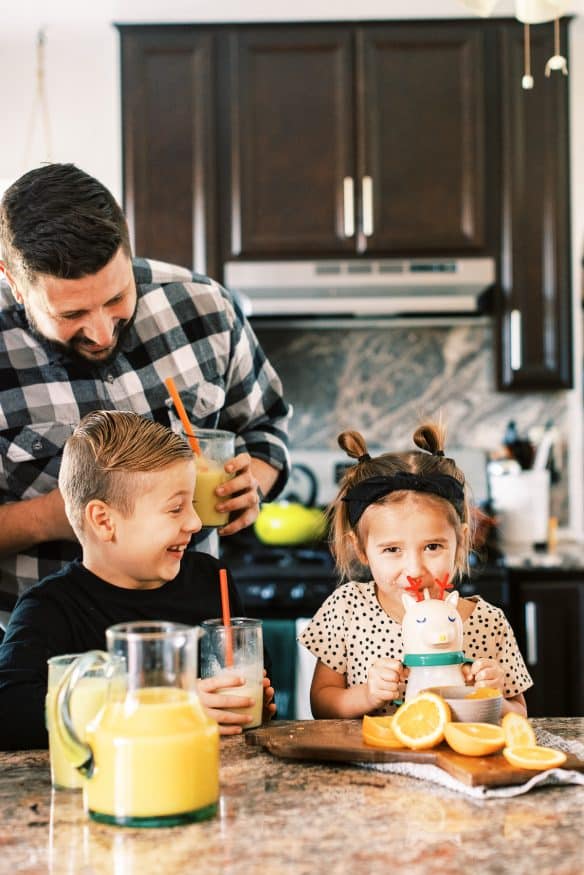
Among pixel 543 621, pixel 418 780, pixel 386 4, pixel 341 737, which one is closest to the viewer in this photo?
pixel 418 780

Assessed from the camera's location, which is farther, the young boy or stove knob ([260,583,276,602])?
stove knob ([260,583,276,602])

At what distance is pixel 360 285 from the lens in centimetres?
385

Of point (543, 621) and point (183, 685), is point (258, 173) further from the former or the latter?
point (183, 685)

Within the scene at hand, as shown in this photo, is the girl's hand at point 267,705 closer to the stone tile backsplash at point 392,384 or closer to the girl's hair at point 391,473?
the girl's hair at point 391,473

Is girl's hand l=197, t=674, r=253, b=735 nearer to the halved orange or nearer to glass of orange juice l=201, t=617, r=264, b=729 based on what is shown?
glass of orange juice l=201, t=617, r=264, b=729

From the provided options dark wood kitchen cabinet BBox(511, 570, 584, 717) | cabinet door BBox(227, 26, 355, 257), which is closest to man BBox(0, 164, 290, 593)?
dark wood kitchen cabinet BBox(511, 570, 584, 717)

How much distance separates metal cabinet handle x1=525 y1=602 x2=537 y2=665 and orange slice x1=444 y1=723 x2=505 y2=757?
2.32m

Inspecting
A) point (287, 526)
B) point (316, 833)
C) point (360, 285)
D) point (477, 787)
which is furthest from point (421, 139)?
point (316, 833)

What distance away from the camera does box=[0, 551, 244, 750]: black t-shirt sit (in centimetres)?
139

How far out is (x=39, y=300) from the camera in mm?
1836

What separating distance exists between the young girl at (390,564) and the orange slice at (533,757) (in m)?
0.47

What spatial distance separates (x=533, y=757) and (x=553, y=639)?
2.43m

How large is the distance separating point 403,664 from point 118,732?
0.56 metres

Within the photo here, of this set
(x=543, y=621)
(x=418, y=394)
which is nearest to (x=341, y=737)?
(x=543, y=621)
